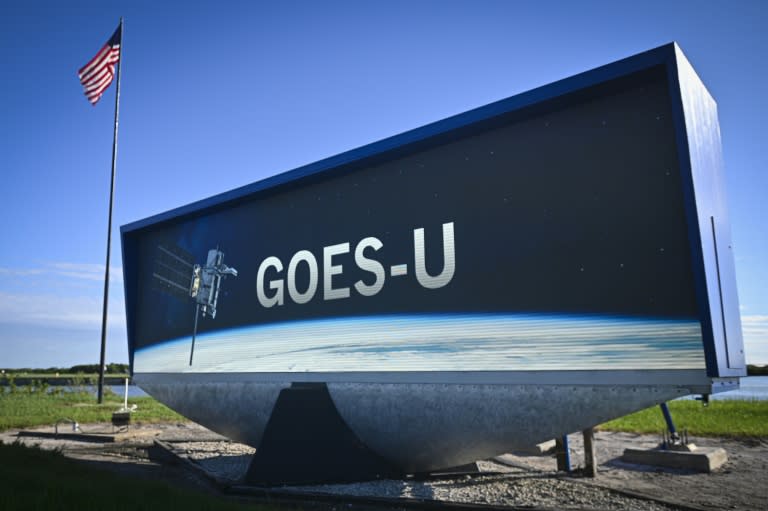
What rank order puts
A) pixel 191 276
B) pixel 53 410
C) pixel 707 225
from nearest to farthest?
1. pixel 707 225
2. pixel 191 276
3. pixel 53 410

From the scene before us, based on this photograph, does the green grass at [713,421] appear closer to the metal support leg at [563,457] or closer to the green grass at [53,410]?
the metal support leg at [563,457]

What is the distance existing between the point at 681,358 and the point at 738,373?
1.06 meters

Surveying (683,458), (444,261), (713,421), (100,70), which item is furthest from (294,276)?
(100,70)

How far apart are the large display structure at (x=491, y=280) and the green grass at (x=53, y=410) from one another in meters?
9.46

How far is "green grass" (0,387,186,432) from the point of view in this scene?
1612 centimetres

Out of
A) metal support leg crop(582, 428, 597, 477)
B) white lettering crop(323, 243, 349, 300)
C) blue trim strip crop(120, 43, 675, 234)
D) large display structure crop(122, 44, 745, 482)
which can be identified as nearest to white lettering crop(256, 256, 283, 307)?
large display structure crop(122, 44, 745, 482)

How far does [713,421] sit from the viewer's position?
1434 cm

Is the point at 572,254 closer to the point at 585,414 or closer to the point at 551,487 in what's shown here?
the point at 585,414

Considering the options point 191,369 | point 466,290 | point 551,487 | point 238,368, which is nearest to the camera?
point 466,290

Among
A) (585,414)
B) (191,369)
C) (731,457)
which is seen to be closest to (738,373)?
(585,414)

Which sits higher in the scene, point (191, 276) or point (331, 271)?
point (191, 276)

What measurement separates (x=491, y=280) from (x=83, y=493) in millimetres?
4440

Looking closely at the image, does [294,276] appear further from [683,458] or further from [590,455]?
[683,458]

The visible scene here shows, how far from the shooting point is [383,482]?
24.1 ft
